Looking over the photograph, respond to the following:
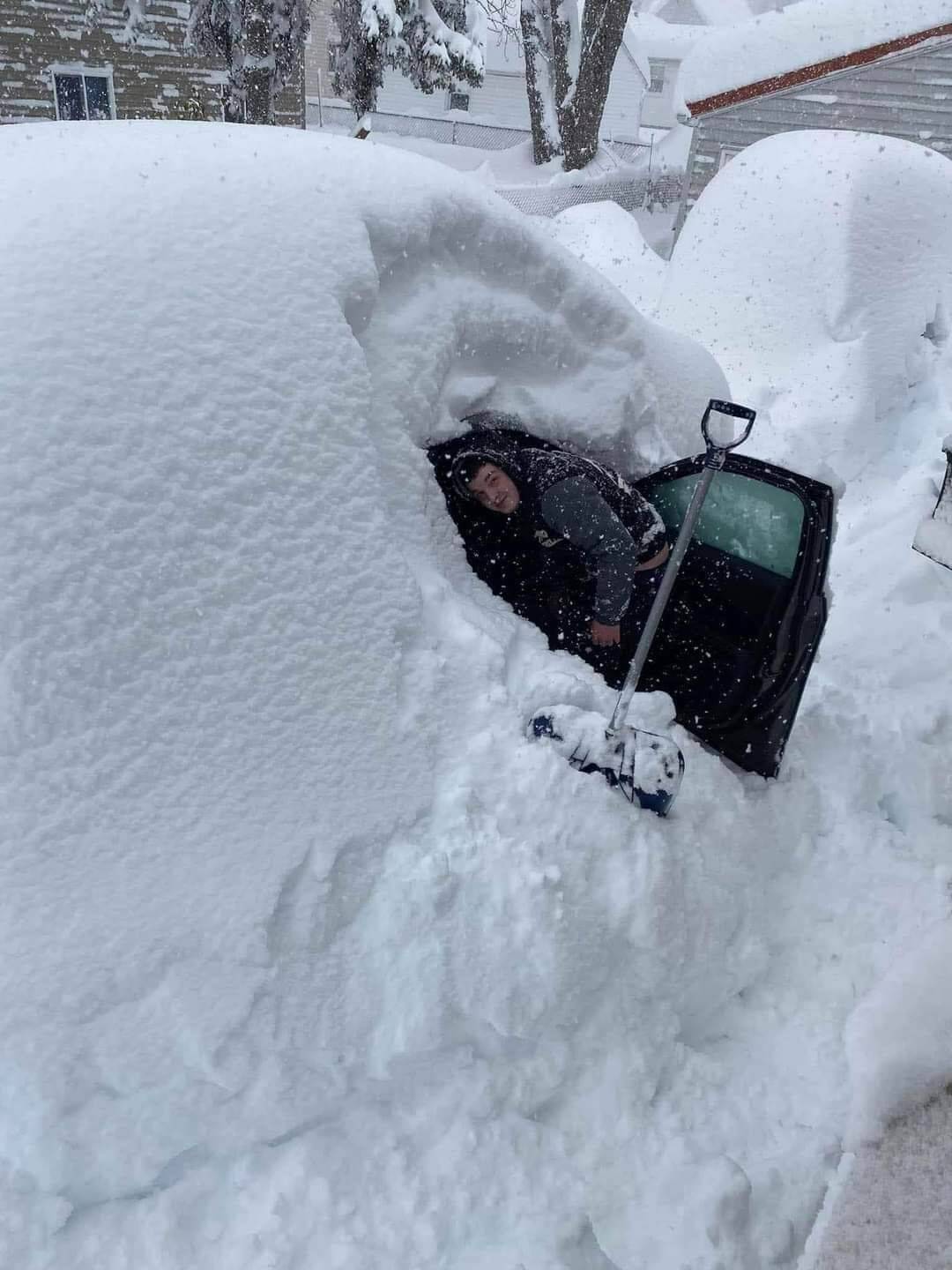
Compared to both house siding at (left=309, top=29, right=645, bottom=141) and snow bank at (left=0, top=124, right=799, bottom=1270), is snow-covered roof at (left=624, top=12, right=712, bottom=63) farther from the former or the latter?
snow bank at (left=0, top=124, right=799, bottom=1270)

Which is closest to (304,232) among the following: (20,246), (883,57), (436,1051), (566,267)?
(20,246)

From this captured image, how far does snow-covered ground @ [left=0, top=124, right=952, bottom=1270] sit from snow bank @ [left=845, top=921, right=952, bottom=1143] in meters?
0.01

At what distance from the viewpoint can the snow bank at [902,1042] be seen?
6.30 ft

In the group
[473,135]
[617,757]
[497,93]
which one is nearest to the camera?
[617,757]

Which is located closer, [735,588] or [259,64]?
[735,588]

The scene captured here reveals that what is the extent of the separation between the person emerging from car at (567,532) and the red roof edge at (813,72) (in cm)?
954

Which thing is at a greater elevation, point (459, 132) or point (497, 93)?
point (497, 93)

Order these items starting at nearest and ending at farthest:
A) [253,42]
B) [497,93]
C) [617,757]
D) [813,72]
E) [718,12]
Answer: [617,757] < [813,72] < [253,42] < [497,93] < [718,12]

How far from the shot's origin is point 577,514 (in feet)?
9.04

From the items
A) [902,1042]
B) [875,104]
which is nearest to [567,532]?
[902,1042]

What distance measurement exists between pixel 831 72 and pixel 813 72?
0.74ft

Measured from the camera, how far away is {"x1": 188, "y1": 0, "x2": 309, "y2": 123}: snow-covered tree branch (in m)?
10.2

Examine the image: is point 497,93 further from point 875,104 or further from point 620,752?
point 620,752

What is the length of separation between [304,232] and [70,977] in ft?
5.61
